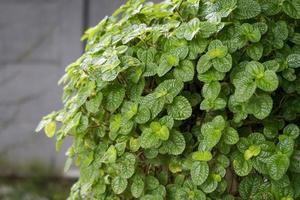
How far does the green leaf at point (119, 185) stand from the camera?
1.03 metres

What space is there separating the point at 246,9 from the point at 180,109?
235 mm

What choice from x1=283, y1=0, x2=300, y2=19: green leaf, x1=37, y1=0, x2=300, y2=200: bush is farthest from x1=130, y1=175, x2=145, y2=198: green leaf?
x1=283, y1=0, x2=300, y2=19: green leaf

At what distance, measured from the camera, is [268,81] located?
0.93 m

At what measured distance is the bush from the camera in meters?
0.96

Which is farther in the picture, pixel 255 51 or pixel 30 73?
pixel 30 73

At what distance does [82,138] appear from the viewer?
1.13m

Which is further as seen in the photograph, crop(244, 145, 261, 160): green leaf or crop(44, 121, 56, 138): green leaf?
crop(44, 121, 56, 138): green leaf

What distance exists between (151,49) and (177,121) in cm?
16

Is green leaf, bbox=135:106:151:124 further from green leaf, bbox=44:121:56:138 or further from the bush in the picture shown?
green leaf, bbox=44:121:56:138

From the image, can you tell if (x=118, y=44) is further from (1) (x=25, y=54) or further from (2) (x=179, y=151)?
(1) (x=25, y=54)

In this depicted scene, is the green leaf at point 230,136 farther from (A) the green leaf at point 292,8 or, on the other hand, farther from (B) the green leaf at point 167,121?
(A) the green leaf at point 292,8

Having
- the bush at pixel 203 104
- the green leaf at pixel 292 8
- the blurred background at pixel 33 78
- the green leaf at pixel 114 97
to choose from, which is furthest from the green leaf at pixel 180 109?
the blurred background at pixel 33 78

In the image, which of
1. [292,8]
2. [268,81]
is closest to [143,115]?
[268,81]

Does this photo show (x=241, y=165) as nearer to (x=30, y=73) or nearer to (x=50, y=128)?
(x=50, y=128)
